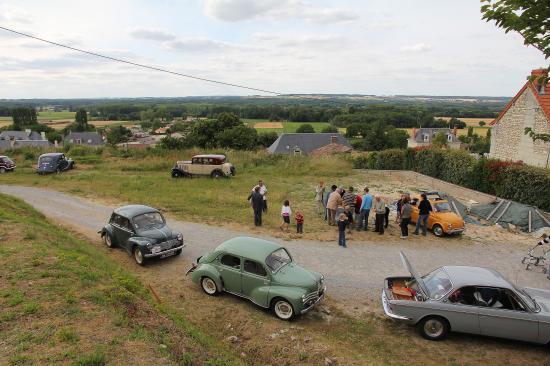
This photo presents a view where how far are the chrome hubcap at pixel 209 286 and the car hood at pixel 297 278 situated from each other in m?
1.72

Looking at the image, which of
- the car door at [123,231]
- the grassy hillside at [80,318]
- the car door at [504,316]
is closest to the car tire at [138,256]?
the car door at [123,231]

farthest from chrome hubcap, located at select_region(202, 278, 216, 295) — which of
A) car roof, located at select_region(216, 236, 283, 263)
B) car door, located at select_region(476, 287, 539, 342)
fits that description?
car door, located at select_region(476, 287, 539, 342)

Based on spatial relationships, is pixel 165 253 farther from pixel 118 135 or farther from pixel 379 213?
pixel 118 135

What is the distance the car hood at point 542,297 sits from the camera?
7561 mm

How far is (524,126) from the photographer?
2506cm

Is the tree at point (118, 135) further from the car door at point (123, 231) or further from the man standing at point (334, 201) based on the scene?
the man standing at point (334, 201)

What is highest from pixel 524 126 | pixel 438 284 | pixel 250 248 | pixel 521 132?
pixel 524 126

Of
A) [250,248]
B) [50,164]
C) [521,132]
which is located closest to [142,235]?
[250,248]

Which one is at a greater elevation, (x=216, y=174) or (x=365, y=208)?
(x=365, y=208)

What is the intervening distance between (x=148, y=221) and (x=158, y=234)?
75 centimetres

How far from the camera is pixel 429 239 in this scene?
551 inches

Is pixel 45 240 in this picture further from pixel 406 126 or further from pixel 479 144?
pixel 406 126

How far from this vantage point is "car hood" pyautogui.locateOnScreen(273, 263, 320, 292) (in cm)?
851

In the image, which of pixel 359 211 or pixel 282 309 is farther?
pixel 359 211
